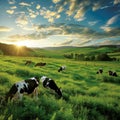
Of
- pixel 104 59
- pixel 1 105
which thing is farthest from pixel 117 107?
pixel 104 59

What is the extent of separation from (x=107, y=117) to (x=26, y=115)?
205 inches

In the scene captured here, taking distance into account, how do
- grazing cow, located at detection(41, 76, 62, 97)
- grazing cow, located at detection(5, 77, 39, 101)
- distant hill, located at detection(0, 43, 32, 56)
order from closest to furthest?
grazing cow, located at detection(5, 77, 39, 101)
grazing cow, located at detection(41, 76, 62, 97)
distant hill, located at detection(0, 43, 32, 56)

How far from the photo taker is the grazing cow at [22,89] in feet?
31.1

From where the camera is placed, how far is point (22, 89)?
9.88 m

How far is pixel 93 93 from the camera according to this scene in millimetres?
17047

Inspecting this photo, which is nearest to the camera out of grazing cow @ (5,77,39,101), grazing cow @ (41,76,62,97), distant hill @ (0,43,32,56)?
grazing cow @ (5,77,39,101)

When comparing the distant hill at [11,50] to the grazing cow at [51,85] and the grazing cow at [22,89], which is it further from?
the grazing cow at [22,89]

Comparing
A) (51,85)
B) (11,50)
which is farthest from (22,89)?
(11,50)

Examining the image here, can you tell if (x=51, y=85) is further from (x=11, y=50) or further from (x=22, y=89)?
(x=11, y=50)

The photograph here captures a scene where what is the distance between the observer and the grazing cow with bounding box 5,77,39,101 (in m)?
9.48

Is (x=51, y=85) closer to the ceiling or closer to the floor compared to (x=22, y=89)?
closer to the floor

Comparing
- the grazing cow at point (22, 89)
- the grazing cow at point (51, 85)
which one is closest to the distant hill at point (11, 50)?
the grazing cow at point (51, 85)

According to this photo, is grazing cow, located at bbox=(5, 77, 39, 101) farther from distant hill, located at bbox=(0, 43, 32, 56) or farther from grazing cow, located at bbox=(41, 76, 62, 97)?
distant hill, located at bbox=(0, 43, 32, 56)

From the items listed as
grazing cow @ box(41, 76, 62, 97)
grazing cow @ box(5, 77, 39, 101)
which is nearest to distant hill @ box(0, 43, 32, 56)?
grazing cow @ box(41, 76, 62, 97)
